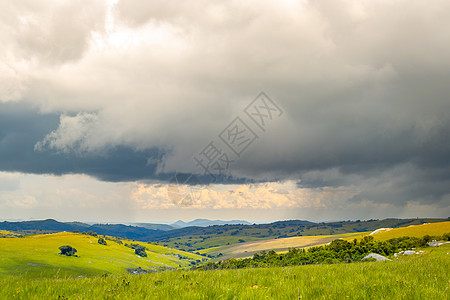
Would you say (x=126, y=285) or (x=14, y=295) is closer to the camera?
(x=14, y=295)

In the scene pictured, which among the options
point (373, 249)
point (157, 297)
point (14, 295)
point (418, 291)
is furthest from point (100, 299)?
point (373, 249)

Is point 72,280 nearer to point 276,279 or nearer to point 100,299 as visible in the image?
point 100,299

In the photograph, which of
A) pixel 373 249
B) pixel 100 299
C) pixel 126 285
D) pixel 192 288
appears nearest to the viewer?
pixel 100 299

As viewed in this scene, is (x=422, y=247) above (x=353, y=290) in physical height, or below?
below

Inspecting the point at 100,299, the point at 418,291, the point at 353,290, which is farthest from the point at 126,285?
the point at 418,291

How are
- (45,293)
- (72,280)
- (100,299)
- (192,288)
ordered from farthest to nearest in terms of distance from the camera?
1. (72,280)
2. (192,288)
3. (45,293)
4. (100,299)

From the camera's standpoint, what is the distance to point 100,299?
7.11m

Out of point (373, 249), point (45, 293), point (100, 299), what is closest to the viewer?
point (100, 299)

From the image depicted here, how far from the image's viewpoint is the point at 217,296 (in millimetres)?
7398

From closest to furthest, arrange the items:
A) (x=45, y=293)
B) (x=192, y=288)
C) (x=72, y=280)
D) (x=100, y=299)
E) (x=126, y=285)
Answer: (x=100, y=299) → (x=45, y=293) → (x=192, y=288) → (x=126, y=285) → (x=72, y=280)

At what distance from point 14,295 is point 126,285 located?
9.41 feet

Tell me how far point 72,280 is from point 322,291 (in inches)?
323

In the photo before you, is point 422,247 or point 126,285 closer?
point 126,285

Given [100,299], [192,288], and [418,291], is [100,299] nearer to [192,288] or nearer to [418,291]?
[192,288]
